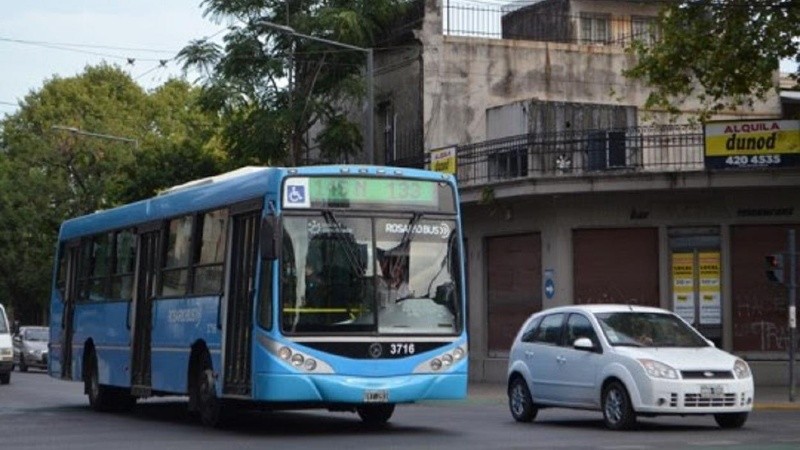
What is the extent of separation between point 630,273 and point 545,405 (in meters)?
14.1

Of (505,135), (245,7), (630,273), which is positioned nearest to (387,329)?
(630,273)

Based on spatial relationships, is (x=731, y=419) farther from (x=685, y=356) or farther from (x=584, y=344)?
(x=584, y=344)

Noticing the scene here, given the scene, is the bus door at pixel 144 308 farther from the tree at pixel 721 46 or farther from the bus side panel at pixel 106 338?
the tree at pixel 721 46

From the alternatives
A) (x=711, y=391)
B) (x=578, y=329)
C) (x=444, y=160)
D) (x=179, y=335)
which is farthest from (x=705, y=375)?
(x=444, y=160)

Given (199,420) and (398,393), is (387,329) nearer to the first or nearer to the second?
(398,393)

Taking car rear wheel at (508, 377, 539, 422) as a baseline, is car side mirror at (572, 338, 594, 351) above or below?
above

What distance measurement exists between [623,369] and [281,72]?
23.8 metres

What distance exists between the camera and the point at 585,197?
36.2 m

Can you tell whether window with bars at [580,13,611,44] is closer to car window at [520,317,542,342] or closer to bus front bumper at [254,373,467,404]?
car window at [520,317,542,342]

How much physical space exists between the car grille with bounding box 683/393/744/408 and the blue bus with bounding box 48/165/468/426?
2.80 meters

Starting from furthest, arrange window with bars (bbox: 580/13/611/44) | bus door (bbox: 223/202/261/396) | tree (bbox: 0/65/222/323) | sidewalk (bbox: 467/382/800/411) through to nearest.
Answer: tree (bbox: 0/65/222/323), window with bars (bbox: 580/13/611/44), sidewalk (bbox: 467/382/800/411), bus door (bbox: 223/202/261/396)

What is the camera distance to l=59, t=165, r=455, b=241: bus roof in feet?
64.6

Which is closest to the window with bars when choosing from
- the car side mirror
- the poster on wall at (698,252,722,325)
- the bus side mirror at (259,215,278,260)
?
the poster on wall at (698,252,722,325)

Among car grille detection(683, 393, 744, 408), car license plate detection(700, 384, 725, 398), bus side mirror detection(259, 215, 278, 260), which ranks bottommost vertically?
car grille detection(683, 393, 744, 408)
